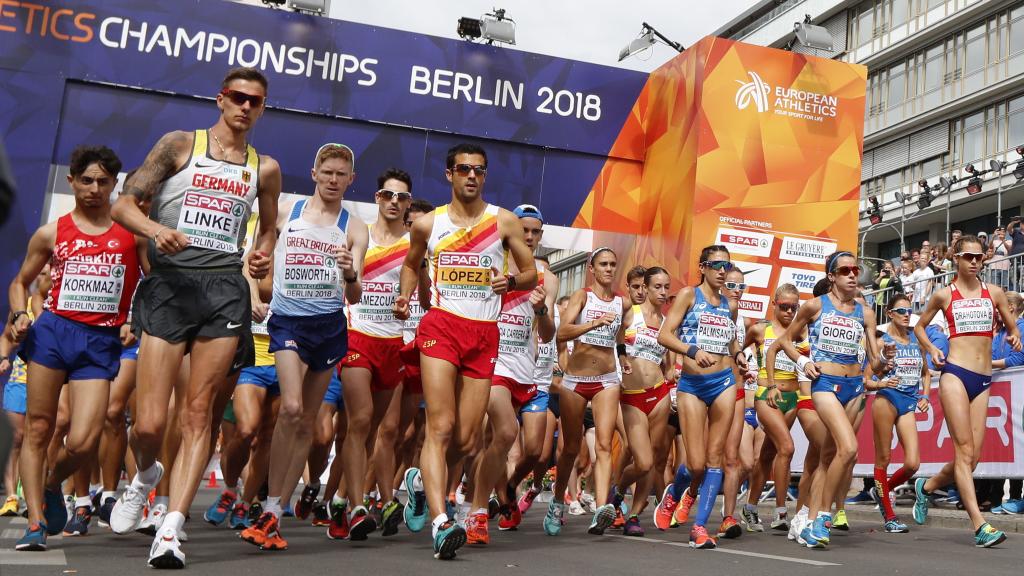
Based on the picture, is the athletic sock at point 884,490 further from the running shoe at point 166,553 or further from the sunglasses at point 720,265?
the running shoe at point 166,553

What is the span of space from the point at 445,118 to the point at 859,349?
10013 mm

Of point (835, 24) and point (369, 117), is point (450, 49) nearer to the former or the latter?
point (369, 117)

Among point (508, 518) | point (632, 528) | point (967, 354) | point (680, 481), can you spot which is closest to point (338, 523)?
point (508, 518)

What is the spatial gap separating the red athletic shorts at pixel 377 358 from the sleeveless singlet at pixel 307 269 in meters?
1.03

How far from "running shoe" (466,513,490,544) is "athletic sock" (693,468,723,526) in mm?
1619

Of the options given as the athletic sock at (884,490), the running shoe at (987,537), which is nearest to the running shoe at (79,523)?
the running shoe at (987,537)

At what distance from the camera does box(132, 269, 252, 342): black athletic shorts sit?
18.9 ft

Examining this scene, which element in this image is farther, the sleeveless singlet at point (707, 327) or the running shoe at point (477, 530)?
the sleeveless singlet at point (707, 327)

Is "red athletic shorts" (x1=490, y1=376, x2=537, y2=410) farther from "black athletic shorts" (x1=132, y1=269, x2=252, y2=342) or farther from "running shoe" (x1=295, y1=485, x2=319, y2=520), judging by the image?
"black athletic shorts" (x1=132, y1=269, x2=252, y2=342)

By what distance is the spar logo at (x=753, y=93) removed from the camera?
17.9 meters

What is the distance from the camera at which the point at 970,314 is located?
381 inches

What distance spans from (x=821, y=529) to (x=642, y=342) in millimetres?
2678

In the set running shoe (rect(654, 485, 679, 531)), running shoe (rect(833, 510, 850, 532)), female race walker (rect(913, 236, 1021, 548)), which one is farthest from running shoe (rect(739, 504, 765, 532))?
female race walker (rect(913, 236, 1021, 548))

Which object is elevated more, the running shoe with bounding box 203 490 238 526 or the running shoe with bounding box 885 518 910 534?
the running shoe with bounding box 885 518 910 534
